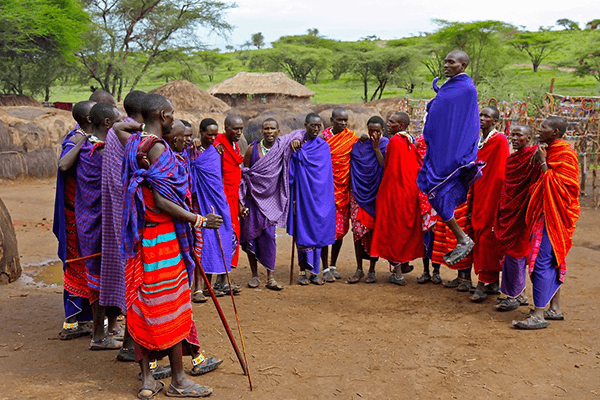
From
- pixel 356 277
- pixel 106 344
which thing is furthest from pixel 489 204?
pixel 106 344

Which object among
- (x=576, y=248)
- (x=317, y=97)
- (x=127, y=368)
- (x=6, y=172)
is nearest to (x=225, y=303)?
(x=127, y=368)

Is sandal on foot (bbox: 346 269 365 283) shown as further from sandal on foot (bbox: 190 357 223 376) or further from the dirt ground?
sandal on foot (bbox: 190 357 223 376)

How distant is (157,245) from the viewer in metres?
3.43

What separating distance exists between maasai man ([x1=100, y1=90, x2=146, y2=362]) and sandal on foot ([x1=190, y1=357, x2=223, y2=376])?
54 centimetres

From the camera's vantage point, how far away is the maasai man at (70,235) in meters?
Answer: 4.46

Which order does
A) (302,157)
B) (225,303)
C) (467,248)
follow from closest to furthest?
(467,248)
(225,303)
(302,157)

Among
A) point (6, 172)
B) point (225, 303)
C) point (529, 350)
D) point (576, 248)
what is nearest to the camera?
point (529, 350)

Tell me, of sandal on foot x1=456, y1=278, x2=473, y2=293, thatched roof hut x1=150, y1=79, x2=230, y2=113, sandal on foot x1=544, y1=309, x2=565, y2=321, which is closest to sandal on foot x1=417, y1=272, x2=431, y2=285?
sandal on foot x1=456, y1=278, x2=473, y2=293

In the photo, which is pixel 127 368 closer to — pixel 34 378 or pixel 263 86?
pixel 34 378

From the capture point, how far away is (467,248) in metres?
4.86

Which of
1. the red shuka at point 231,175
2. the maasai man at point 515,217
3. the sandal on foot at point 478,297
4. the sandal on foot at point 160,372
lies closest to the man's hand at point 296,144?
the red shuka at point 231,175

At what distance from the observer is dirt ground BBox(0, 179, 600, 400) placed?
12.3 feet

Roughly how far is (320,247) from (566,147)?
2.78 metres

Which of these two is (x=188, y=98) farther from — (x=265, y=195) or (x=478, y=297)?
(x=478, y=297)
